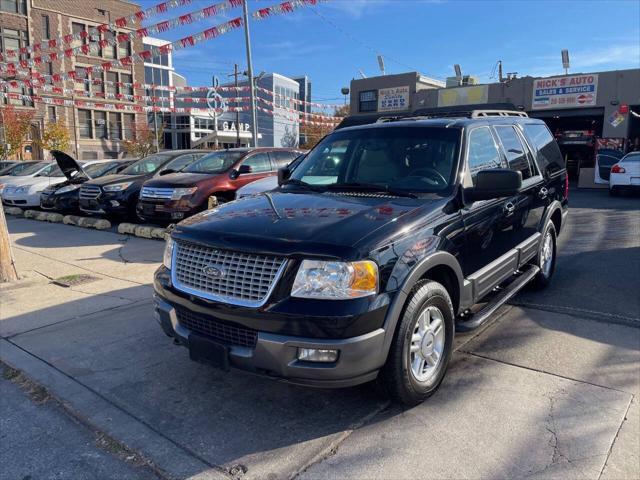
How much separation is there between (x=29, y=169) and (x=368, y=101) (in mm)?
23657

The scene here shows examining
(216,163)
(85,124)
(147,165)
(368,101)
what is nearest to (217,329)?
(216,163)

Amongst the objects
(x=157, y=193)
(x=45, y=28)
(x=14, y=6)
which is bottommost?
(x=157, y=193)

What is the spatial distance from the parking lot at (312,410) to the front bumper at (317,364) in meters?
0.40

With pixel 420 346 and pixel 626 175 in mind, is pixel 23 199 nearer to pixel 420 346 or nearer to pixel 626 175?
pixel 420 346

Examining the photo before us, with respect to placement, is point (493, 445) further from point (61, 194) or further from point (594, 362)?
point (61, 194)

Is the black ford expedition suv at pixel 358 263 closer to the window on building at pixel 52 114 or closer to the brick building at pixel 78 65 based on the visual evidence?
the brick building at pixel 78 65

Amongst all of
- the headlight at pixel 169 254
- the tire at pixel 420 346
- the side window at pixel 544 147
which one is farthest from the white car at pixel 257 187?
the tire at pixel 420 346

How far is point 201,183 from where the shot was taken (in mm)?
9164

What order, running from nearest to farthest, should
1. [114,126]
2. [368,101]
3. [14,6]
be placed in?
[368,101] < [14,6] < [114,126]

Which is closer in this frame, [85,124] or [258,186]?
[258,186]

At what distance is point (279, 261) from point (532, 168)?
11.3 feet

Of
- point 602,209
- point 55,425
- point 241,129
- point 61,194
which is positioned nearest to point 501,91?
point 602,209

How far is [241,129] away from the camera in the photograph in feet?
218

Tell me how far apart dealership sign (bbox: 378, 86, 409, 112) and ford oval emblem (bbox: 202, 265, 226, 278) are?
31.0 m
